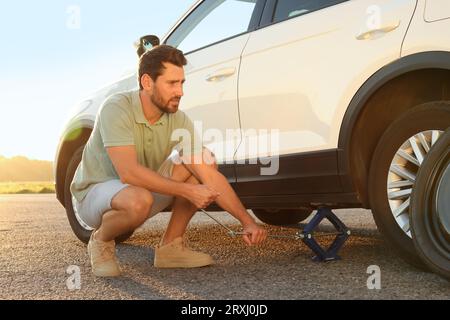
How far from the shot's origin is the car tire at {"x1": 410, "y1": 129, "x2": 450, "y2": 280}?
118 inches

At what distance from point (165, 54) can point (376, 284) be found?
5.34 feet

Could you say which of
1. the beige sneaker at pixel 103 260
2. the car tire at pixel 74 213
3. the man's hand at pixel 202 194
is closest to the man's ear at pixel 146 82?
the man's hand at pixel 202 194

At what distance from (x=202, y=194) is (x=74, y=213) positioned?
7.11ft

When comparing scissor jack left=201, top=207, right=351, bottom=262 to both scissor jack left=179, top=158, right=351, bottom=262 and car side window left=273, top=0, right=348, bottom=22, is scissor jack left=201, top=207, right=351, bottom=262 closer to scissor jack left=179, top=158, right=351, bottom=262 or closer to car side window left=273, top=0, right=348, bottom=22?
scissor jack left=179, top=158, right=351, bottom=262

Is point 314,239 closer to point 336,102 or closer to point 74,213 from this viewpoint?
point 336,102

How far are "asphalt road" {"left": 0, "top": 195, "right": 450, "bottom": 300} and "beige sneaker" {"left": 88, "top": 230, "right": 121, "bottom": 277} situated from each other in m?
0.06

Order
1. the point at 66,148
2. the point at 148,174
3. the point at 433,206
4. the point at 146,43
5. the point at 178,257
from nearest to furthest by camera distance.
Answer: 1. the point at 433,206
2. the point at 148,174
3. the point at 178,257
4. the point at 146,43
5. the point at 66,148

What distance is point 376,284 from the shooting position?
3.19m

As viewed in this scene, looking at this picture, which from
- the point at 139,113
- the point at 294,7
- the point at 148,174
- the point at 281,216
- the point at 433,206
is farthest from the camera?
the point at 281,216

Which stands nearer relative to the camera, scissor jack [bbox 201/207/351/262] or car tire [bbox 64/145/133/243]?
scissor jack [bbox 201/207/351/262]

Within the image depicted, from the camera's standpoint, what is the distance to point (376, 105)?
355cm

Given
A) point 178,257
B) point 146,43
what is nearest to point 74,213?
point 146,43

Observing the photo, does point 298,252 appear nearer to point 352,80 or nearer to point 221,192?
point 221,192

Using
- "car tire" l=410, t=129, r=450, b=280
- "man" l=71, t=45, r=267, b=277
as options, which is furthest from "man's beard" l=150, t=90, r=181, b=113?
"car tire" l=410, t=129, r=450, b=280
